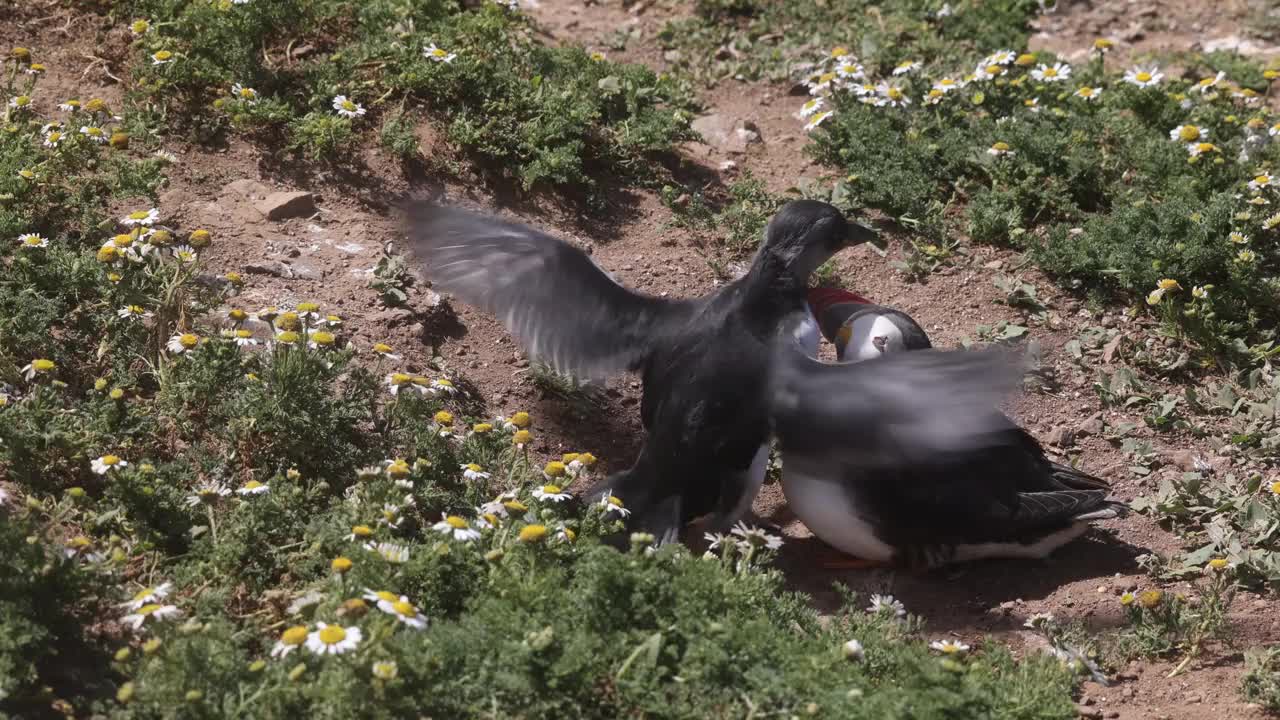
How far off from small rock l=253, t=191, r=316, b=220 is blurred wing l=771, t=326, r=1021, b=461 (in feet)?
8.41

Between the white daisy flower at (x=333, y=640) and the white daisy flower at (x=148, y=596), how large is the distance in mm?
516

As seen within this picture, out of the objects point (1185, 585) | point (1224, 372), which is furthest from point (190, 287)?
point (1224, 372)

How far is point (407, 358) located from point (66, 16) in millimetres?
2838

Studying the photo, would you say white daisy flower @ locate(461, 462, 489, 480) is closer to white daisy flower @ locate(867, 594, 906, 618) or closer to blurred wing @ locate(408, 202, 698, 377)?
blurred wing @ locate(408, 202, 698, 377)

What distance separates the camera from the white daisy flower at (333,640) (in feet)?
11.4

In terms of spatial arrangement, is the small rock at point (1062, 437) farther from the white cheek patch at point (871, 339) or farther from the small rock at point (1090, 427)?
the white cheek patch at point (871, 339)

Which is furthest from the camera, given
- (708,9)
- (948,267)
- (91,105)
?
(708,9)

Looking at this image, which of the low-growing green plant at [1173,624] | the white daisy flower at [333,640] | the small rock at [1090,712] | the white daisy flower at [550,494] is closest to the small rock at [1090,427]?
the low-growing green plant at [1173,624]

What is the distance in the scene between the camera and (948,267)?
6789 mm

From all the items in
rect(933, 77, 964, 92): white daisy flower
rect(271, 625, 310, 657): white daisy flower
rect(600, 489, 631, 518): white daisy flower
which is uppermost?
rect(933, 77, 964, 92): white daisy flower

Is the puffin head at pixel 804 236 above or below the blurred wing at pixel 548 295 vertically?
above

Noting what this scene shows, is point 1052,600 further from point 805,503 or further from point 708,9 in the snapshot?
point 708,9

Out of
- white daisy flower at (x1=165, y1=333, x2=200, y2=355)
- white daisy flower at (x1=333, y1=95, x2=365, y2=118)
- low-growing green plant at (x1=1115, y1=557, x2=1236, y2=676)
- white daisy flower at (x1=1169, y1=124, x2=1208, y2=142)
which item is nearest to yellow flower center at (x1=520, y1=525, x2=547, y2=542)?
white daisy flower at (x1=165, y1=333, x2=200, y2=355)

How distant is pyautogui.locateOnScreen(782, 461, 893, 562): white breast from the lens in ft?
16.5
